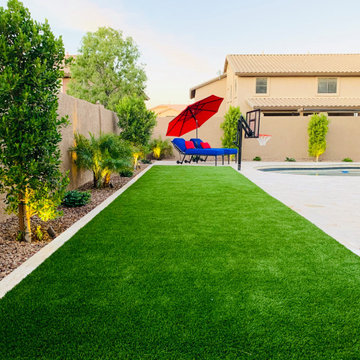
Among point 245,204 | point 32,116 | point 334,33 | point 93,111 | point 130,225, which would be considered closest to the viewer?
point 32,116

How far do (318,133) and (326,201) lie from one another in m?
10.6

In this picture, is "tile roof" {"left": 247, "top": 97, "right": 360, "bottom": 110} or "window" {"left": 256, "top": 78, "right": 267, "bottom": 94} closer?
"tile roof" {"left": 247, "top": 97, "right": 360, "bottom": 110}

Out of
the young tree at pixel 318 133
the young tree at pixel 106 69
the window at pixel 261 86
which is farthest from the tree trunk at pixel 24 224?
the young tree at pixel 106 69

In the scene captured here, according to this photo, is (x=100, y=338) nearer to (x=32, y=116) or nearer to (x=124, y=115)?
(x=32, y=116)

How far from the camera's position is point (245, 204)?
5781mm

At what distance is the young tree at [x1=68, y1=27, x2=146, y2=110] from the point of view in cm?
2555

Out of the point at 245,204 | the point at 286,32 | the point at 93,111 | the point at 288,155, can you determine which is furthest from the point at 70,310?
the point at 286,32

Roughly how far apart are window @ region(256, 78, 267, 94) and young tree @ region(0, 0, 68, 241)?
1893 centimetres

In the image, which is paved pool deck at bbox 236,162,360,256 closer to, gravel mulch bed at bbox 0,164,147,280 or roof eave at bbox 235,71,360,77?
gravel mulch bed at bbox 0,164,147,280

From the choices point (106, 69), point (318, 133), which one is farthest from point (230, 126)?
point (106, 69)

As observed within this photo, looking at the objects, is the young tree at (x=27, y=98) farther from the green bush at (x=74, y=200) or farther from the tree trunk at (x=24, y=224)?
the green bush at (x=74, y=200)

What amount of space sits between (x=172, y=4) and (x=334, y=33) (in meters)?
10.7

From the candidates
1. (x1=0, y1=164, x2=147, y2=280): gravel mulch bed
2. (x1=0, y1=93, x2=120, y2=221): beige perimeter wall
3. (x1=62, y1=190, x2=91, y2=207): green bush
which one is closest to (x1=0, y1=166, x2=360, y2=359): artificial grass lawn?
(x1=0, y1=164, x2=147, y2=280): gravel mulch bed

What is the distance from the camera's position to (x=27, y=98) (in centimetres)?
326
